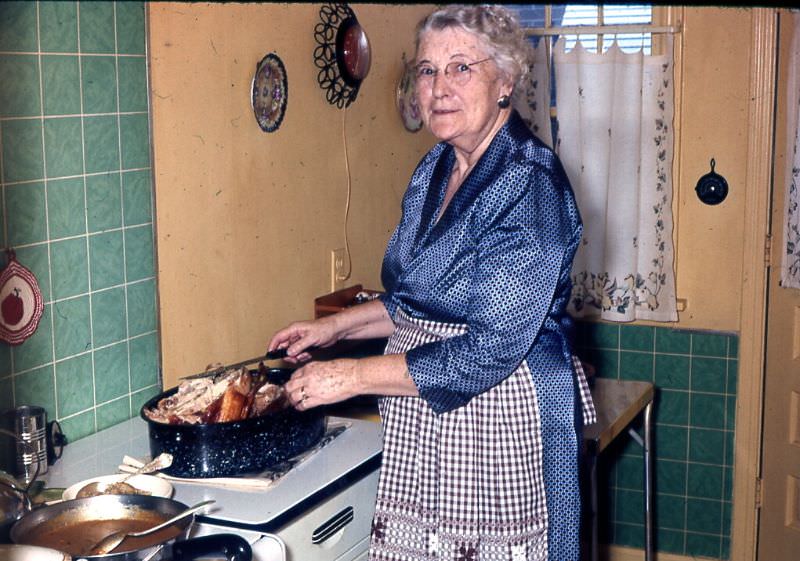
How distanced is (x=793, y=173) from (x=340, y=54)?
1.65m

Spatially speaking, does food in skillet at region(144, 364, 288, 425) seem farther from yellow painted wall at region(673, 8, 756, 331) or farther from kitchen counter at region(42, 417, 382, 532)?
yellow painted wall at region(673, 8, 756, 331)

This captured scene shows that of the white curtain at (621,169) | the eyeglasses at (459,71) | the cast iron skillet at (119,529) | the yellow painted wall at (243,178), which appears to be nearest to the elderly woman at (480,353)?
the eyeglasses at (459,71)

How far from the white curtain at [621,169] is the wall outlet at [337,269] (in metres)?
1.07

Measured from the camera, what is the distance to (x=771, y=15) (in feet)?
11.2

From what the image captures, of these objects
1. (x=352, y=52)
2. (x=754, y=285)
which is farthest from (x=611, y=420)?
(x=352, y=52)

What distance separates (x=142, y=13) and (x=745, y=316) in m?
2.43

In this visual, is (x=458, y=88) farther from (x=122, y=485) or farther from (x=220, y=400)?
(x=122, y=485)

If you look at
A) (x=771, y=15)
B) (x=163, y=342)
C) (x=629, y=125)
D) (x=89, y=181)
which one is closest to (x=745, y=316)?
(x=629, y=125)

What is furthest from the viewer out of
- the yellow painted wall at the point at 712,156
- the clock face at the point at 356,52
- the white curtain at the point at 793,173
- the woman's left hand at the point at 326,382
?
the yellow painted wall at the point at 712,156

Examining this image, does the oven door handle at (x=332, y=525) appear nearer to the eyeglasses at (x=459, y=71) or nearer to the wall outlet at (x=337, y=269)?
the eyeglasses at (x=459, y=71)

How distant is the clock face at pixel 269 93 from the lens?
2.55 meters

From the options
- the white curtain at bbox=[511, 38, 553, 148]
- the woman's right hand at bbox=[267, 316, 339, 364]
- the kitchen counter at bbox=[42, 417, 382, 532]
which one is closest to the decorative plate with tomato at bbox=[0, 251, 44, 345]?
the kitchen counter at bbox=[42, 417, 382, 532]

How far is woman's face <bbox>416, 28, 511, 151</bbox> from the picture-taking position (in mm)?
1801

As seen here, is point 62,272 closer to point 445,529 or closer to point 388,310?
point 388,310
